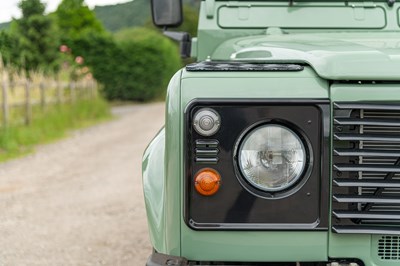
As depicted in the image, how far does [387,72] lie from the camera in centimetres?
251

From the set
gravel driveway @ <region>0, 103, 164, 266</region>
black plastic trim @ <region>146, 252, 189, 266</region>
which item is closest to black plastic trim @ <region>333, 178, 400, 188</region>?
black plastic trim @ <region>146, 252, 189, 266</region>

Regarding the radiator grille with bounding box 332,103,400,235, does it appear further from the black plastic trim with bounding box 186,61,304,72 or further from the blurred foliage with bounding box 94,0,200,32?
the blurred foliage with bounding box 94,0,200,32

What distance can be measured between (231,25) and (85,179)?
203 inches

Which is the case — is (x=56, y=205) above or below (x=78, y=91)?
above

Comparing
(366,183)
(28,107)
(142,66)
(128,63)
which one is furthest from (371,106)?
(142,66)

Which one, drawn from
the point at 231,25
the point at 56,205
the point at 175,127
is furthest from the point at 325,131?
the point at 56,205

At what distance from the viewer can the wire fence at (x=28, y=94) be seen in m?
13.2

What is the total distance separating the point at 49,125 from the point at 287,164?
13.2m

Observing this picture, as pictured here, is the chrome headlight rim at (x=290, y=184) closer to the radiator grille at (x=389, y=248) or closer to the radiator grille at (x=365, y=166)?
the radiator grille at (x=365, y=166)

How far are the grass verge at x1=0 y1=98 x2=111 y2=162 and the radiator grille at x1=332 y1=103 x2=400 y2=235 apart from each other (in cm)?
922

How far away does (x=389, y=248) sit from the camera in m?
2.58

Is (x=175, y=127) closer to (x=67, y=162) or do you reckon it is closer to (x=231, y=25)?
(x=231, y=25)

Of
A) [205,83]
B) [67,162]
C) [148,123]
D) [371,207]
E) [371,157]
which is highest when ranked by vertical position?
[205,83]

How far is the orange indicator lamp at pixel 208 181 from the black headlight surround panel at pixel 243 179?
0.01 m
